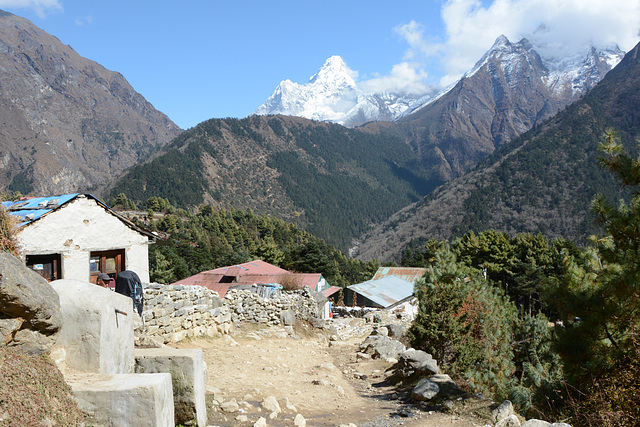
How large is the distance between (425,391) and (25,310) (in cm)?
692

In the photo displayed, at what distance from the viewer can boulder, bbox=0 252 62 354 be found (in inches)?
179

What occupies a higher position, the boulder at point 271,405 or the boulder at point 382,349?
the boulder at point 271,405

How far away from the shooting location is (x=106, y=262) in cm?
1456

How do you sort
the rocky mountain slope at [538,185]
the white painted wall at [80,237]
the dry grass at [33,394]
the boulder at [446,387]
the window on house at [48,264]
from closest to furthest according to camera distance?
the dry grass at [33,394], the boulder at [446,387], the white painted wall at [80,237], the window on house at [48,264], the rocky mountain slope at [538,185]

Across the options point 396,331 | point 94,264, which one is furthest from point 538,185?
point 94,264

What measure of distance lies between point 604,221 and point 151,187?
14416 centimetres

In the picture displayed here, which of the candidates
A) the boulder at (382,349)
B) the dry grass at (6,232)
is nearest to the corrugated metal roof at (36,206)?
the dry grass at (6,232)

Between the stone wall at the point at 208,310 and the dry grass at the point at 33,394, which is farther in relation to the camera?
the stone wall at the point at 208,310

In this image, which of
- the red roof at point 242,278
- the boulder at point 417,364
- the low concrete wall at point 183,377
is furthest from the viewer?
the red roof at point 242,278

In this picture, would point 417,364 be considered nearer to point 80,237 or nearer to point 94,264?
point 94,264

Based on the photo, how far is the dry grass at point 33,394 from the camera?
4.08 meters

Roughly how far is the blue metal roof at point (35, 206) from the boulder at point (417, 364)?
10.2m

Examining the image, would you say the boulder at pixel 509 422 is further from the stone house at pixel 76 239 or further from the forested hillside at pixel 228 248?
the forested hillside at pixel 228 248

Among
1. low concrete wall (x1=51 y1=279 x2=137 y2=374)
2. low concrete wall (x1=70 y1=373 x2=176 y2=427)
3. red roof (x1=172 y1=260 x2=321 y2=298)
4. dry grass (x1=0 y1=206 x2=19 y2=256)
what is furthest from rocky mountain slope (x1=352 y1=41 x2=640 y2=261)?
low concrete wall (x1=70 y1=373 x2=176 y2=427)
